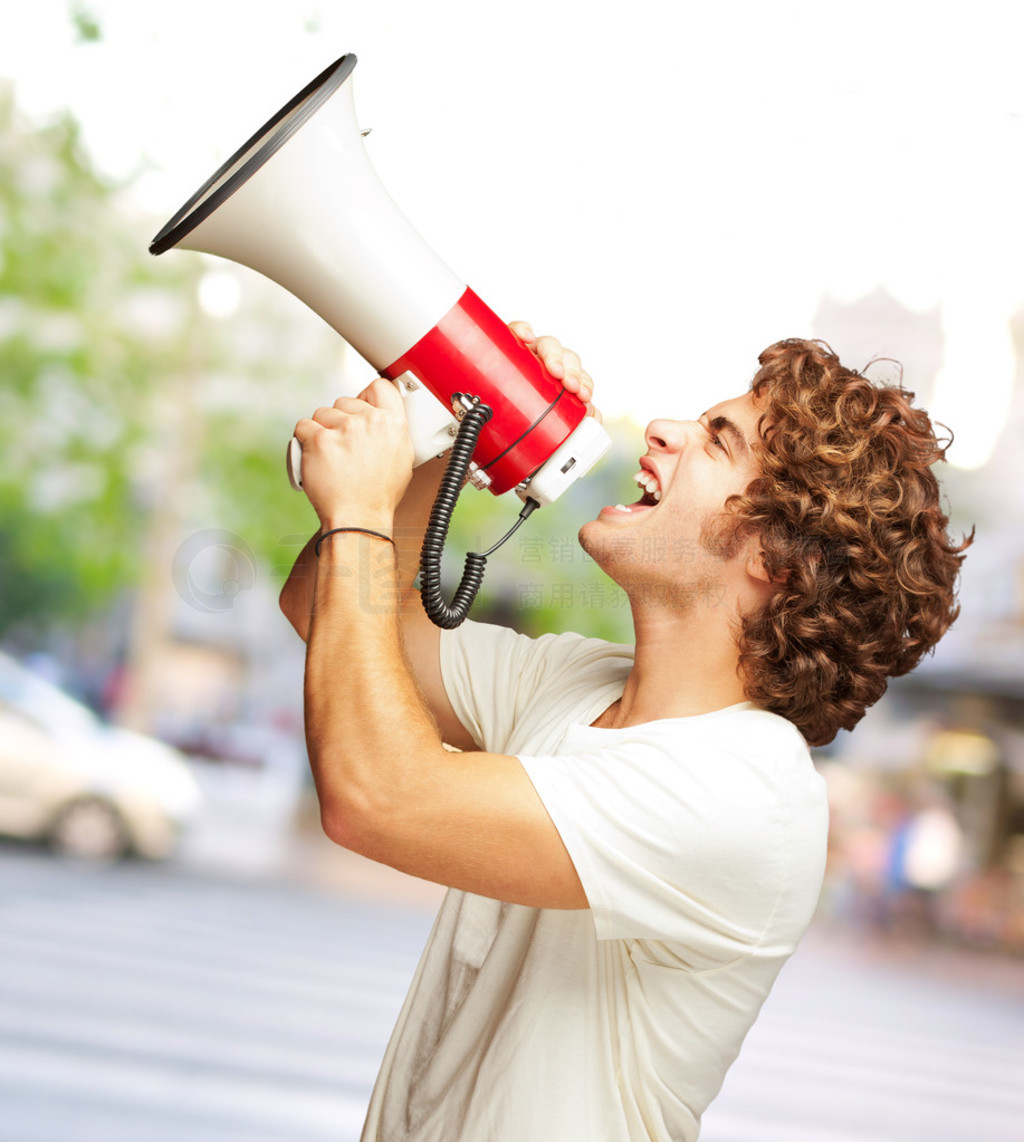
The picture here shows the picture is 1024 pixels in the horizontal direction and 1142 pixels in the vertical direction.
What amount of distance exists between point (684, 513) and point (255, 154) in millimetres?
611

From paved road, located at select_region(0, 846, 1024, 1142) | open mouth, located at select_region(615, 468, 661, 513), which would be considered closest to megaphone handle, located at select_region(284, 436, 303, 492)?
open mouth, located at select_region(615, 468, 661, 513)

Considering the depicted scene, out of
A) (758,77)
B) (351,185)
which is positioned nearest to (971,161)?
(758,77)

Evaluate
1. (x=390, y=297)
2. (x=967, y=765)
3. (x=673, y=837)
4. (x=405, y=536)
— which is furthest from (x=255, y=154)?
(x=967, y=765)

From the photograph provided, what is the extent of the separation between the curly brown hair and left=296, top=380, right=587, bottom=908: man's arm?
1.19ft

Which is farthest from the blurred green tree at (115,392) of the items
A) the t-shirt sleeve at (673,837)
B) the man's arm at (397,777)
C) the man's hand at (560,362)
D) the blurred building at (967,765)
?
the t-shirt sleeve at (673,837)

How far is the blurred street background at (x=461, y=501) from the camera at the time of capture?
3.59 meters

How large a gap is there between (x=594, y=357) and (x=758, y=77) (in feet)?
3.96

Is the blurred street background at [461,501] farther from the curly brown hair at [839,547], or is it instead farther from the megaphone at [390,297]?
the curly brown hair at [839,547]

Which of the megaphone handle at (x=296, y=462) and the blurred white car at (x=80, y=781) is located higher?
the megaphone handle at (x=296, y=462)

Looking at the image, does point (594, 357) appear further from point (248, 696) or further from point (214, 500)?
point (248, 696)

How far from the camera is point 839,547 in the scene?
3.92 feet

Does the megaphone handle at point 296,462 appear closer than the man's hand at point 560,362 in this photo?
Yes

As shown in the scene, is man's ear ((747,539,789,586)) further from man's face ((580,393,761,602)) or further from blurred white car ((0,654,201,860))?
blurred white car ((0,654,201,860))

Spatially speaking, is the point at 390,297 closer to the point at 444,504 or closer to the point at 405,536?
the point at 444,504
